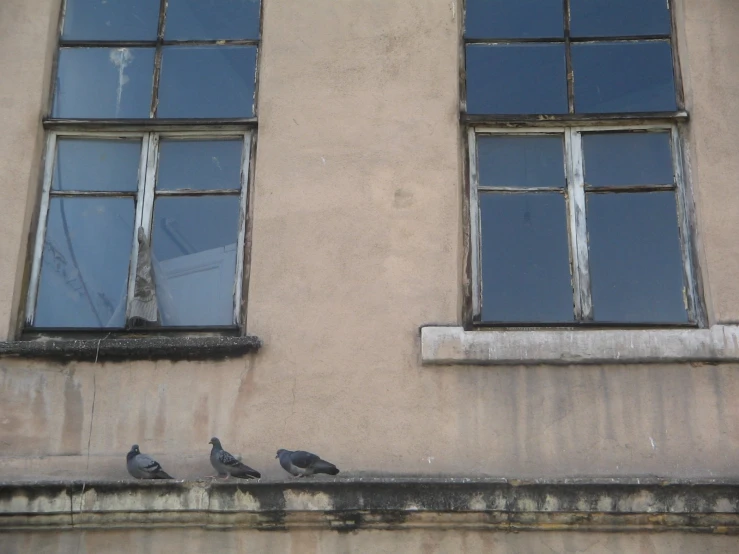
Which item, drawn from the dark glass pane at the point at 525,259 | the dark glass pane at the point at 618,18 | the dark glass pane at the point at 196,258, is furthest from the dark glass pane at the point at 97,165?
the dark glass pane at the point at 618,18

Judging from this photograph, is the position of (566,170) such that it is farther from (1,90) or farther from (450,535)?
(1,90)

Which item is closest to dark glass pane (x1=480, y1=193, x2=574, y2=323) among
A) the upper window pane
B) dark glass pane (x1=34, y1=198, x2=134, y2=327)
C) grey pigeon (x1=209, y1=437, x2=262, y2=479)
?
grey pigeon (x1=209, y1=437, x2=262, y2=479)

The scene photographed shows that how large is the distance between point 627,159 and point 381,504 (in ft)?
8.44

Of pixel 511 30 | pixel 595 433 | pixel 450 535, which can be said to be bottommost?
pixel 450 535

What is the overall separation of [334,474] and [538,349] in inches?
49.7

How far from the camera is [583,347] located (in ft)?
22.8

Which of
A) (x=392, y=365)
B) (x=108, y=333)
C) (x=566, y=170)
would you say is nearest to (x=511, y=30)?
(x=566, y=170)

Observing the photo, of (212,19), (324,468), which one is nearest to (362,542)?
(324,468)

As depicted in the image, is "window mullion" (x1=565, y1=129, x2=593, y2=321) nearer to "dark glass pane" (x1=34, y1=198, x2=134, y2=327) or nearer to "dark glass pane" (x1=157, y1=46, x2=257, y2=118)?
"dark glass pane" (x1=157, y1=46, x2=257, y2=118)

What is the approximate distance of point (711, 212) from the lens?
23.9ft

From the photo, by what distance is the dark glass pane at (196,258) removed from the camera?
7467mm

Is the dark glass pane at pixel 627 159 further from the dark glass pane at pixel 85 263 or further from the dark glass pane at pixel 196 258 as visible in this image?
the dark glass pane at pixel 85 263

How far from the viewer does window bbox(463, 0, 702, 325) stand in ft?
24.1

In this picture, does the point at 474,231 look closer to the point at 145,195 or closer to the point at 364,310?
the point at 364,310
